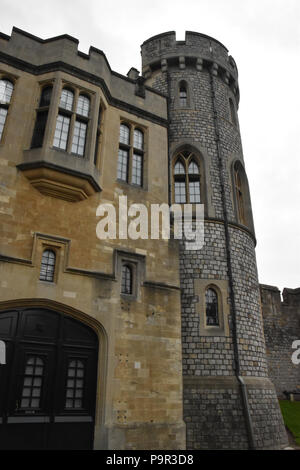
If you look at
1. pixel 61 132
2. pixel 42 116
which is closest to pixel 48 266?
pixel 61 132

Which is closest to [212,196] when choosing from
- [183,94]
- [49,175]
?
[183,94]

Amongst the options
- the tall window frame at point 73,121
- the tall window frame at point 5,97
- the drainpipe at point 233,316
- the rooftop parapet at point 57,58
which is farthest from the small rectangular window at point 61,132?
the drainpipe at point 233,316

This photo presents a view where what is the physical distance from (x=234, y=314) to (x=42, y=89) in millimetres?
→ 9510

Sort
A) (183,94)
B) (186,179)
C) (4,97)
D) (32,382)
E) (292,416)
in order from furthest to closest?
1. (183,94)
2. (292,416)
3. (186,179)
4. (4,97)
5. (32,382)

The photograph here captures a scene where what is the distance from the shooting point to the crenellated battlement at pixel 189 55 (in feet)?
52.4

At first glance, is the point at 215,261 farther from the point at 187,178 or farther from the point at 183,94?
the point at 183,94

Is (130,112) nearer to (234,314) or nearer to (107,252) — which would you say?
(107,252)

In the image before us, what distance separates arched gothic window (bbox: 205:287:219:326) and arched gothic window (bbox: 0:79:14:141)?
27.1 feet

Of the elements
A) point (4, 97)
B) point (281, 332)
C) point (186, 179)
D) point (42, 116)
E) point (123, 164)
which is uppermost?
point (186, 179)

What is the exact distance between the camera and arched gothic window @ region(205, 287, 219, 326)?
11.6m

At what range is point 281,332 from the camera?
20.9m

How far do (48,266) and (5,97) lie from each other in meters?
5.17

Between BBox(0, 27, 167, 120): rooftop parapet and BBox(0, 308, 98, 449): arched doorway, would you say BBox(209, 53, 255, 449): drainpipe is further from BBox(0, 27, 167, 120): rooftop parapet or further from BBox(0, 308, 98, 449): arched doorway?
BBox(0, 308, 98, 449): arched doorway

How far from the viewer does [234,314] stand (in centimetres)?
1163
